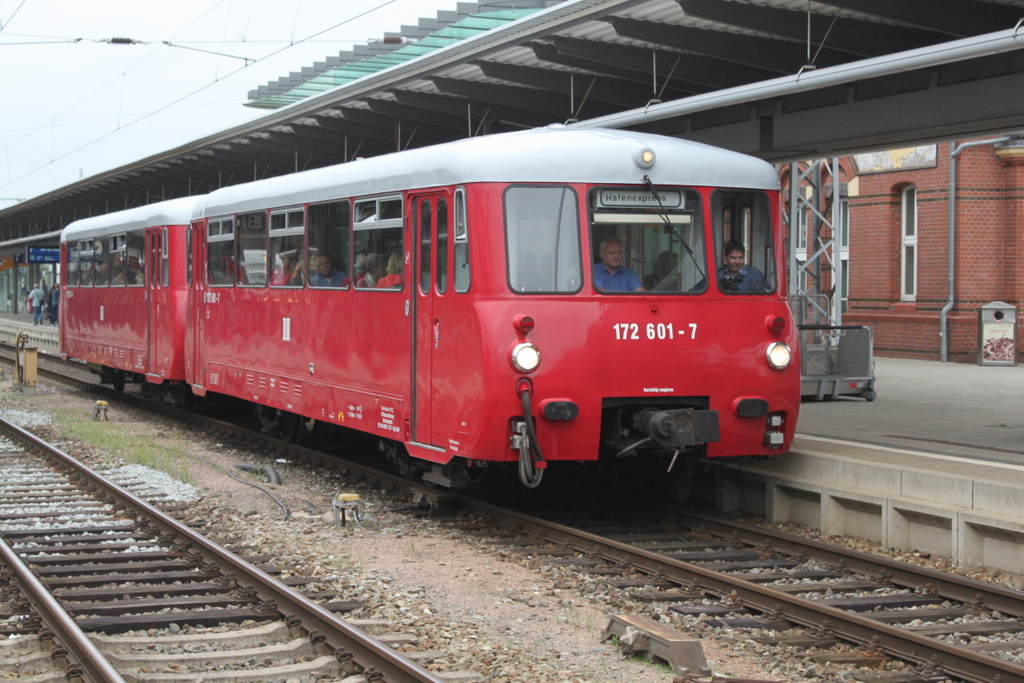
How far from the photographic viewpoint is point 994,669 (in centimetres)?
577

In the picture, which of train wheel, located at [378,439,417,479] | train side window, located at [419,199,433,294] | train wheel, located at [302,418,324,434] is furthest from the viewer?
train wheel, located at [302,418,324,434]

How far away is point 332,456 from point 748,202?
18.9 feet

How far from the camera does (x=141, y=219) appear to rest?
60.2 ft

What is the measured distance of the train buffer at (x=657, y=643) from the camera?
600 cm

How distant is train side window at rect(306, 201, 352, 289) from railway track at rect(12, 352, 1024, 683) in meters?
2.58

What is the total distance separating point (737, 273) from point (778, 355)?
0.69 m

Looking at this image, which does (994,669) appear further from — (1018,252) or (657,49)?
(1018,252)

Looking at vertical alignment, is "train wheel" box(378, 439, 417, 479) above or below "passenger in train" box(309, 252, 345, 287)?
below

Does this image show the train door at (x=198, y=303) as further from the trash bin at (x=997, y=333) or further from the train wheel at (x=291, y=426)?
the trash bin at (x=997, y=333)

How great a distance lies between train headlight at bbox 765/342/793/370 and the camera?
921 cm

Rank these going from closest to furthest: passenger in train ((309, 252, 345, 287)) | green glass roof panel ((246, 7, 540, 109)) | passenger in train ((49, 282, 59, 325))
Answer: passenger in train ((309, 252, 345, 287))
green glass roof panel ((246, 7, 540, 109))
passenger in train ((49, 282, 59, 325))

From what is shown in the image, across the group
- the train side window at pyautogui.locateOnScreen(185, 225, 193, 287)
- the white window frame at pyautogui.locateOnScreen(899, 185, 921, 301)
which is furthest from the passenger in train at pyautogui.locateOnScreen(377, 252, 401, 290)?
the white window frame at pyautogui.locateOnScreen(899, 185, 921, 301)

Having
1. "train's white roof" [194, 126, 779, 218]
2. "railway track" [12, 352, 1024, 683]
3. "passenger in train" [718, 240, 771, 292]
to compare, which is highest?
"train's white roof" [194, 126, 779, 218]

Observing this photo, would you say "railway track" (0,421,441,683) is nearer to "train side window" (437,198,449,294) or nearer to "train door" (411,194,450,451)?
"train door" (411,194,450,451)
